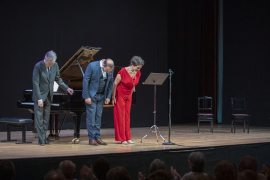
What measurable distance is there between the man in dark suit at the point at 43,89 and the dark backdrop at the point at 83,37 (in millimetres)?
2512

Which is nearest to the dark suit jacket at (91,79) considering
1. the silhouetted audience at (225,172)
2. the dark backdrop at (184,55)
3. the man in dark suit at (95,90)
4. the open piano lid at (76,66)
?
the man in dark suit at (95,90)

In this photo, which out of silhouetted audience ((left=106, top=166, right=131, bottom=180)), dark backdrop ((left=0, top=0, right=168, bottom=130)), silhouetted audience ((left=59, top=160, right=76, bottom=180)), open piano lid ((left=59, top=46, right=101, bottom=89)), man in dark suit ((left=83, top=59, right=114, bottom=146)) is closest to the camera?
silhouetted audience ((left=106, top=166, right=131, bottom=180))

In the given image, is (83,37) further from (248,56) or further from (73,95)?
(248,56)

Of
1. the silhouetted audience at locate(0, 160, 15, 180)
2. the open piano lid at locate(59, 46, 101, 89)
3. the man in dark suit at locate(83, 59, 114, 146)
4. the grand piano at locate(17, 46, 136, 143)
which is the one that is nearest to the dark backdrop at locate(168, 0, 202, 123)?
the grand piano at locate(17, 46, 136, 143)

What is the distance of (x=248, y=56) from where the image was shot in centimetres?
931

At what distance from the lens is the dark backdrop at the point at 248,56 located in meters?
9.01

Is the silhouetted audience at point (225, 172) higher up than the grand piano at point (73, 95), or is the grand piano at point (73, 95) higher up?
the grand piano at point (73, 95)

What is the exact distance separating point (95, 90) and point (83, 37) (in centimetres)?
321

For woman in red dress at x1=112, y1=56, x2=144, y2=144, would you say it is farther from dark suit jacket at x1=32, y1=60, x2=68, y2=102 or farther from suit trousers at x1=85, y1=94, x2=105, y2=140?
dark suit jacket at x1=32, y1=60, x2=68, y2=102

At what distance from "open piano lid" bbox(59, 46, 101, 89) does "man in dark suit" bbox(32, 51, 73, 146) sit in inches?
19.5

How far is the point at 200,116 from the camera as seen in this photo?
7.68 m

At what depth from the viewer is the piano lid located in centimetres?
558

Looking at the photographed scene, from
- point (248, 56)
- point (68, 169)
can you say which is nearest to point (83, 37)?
point (248, 56)

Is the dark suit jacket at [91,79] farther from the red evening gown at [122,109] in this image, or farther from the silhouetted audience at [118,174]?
the silhouetted audience at [118,174]
